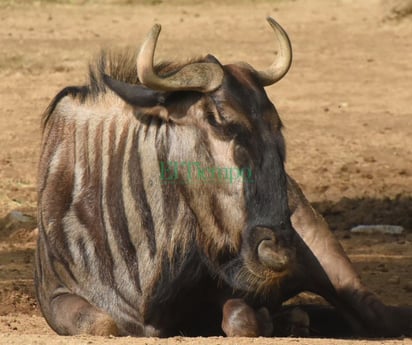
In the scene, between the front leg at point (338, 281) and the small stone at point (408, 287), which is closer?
the front leg at point (338, 281)

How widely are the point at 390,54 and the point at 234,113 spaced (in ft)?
34.8

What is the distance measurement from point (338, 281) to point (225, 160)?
1178 millimetres

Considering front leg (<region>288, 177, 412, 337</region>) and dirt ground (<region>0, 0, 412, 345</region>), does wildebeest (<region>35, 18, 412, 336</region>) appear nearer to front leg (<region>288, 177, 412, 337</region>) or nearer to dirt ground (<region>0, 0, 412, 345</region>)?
front leg (<region>288, 177, 412, 337</region>)

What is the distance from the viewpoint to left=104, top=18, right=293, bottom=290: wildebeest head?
20.0ft

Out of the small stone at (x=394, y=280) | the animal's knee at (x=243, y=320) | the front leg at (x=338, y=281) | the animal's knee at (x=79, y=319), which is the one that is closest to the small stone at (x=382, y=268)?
the small stone at (x=394, y=280)

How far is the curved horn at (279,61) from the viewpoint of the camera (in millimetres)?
6602

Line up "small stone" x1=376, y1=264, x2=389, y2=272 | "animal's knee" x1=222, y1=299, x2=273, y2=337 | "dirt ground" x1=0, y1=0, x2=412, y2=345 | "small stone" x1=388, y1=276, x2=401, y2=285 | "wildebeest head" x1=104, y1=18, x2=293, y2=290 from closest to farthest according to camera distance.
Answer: "wildebeest head" x1=104, y1=18, x2=293, y2=290
"animal's knee" x1=222, y1=299, x2=273, y2=337
"small stone" x1=388, y1=276, x2=401, y2=285
"small stone" x1=376, y1=264, x2=389, y2=272
"dirt ground" x1=0, y1=0, x2=412, y2=345

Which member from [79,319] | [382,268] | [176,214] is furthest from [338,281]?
[382,268]

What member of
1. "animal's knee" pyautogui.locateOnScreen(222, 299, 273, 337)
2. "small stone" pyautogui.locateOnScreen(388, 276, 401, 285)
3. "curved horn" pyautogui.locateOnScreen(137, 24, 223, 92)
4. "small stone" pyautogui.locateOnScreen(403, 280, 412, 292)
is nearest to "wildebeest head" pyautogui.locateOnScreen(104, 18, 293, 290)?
"curved horn" pyautogui.locateOnScreen(137, 24, 223, 92)

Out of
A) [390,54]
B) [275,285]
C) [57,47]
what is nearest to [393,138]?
[390,54]

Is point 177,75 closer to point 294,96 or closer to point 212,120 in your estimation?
point 212,120

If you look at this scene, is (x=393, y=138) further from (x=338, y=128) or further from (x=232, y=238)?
(x=232, y=238)

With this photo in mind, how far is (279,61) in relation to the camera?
6.74 meters

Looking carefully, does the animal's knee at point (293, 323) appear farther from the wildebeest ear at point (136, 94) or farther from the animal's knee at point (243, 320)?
the wildebeest ear at point (136, 94)
